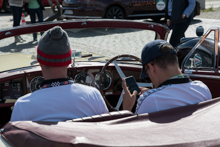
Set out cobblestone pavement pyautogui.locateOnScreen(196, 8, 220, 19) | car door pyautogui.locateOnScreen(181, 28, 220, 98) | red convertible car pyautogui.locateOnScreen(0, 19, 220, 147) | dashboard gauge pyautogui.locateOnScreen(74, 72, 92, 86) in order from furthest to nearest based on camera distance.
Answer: cobblestone pavement pyautogui.locateOnScreen(196, 8, 220, 19)
dashboard gauge pyautogui.locateOnScreen(74, 72, 92, 86)
car door pyautogui.locateOnScreen(181, 28, 220, 98)
red convertible car pyautogui.locateOnScreen(0, 19, 220, 147)

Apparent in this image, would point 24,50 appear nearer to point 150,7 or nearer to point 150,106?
point 150,106

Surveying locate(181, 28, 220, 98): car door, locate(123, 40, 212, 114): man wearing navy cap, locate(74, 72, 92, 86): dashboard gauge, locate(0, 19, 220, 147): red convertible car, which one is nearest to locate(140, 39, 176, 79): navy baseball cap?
locate(123, 40, 212, 114): man wearing navy cap

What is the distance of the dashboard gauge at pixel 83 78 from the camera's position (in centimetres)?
420

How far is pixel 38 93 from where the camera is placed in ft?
6.97

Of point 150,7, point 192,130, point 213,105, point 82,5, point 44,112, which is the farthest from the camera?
point 150,7

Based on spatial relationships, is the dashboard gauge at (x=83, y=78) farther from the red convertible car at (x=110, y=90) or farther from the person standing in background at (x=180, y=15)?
the person standing in background at (x=180, y=15)

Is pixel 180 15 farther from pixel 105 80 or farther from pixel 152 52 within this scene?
pixel 152 52

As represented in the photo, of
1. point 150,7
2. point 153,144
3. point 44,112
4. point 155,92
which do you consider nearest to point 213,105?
point 155,92

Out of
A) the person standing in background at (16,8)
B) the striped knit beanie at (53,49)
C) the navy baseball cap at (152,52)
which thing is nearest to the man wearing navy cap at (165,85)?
the navy baseball cap at (152,52)

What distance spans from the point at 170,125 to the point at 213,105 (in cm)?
49

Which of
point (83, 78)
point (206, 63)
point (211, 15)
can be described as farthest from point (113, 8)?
point (206, 63)

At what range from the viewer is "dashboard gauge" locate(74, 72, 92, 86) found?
420cm

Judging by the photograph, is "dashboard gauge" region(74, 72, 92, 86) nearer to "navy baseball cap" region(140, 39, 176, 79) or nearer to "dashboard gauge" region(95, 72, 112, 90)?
"dashboard gauge" region(95, 72, 112, 90)

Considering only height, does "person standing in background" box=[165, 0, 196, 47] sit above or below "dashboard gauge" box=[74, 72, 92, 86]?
above
